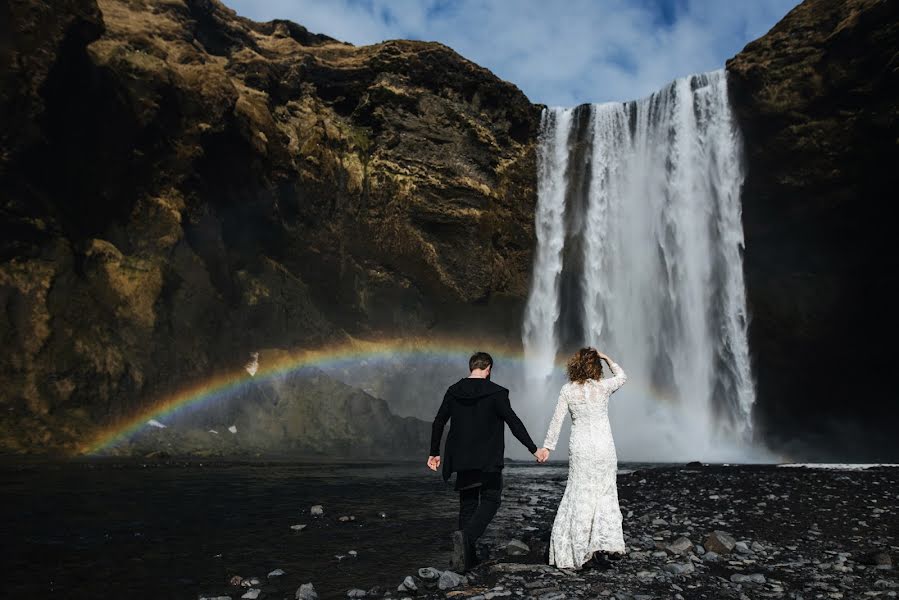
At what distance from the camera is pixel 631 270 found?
42.5m

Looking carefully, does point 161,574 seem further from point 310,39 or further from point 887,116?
point 310,39

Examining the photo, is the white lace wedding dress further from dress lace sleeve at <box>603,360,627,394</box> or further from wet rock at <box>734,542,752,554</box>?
wet rock at <box>734,542,752,554</box>

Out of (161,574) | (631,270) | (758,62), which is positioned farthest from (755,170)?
(161,574)

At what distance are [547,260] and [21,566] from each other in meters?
42.2

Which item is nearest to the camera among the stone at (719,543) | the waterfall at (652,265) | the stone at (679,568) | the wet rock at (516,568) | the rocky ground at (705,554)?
the rocky ground at (705,554)

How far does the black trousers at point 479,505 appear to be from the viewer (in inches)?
273

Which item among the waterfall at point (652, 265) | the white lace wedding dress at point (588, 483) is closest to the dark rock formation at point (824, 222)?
the waterfall at point (652, 265)

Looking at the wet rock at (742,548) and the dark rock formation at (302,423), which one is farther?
the dark rock formation at (302,423)

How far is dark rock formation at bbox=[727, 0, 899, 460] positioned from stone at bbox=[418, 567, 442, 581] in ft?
119

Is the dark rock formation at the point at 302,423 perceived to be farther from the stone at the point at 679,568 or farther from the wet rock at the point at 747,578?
the wet rock at the point at 747,578

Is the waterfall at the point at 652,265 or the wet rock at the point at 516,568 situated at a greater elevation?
the waterfall at the point at 652,265

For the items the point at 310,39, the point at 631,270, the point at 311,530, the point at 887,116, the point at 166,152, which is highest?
the point at 310,39

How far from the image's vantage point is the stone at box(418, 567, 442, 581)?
20.5 feet

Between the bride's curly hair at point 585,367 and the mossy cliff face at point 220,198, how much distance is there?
2571cm
